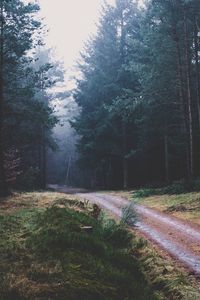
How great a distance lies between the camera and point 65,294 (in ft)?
18.6

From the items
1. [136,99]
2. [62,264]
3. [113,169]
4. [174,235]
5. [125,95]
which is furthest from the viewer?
[113,169]

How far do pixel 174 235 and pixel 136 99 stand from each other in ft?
54.0

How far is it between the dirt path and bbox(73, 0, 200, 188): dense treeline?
489 inches

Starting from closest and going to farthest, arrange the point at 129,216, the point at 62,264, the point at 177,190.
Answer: the point at 62,264 < the point at 129,216 < the point at 177,190

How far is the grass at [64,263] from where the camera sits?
5.83 m

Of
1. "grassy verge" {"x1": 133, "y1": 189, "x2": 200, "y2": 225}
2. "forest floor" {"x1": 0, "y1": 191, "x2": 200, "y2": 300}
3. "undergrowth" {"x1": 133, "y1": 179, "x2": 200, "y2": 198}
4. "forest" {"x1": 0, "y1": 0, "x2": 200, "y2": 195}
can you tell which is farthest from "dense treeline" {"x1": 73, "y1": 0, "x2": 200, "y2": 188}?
"forest floor" {"x1": 0, "y1": 191, "x2": 200, "y2": 300}

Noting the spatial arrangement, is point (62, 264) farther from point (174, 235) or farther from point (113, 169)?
point (113, 169)

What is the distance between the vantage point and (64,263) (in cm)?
703

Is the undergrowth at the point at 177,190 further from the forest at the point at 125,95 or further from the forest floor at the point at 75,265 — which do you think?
the forest floor at the point at 75,265

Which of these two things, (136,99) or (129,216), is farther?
(136,99)

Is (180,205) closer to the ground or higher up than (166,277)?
higher up

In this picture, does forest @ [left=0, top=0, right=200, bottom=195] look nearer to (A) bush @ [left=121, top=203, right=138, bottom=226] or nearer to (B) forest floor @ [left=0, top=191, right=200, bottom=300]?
(A) bush @ [left=121, top=203, right=138, bottom=226]

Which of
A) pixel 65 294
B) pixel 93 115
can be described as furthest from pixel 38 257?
pixel 93 115

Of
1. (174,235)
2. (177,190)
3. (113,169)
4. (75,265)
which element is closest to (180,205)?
(177,190)
